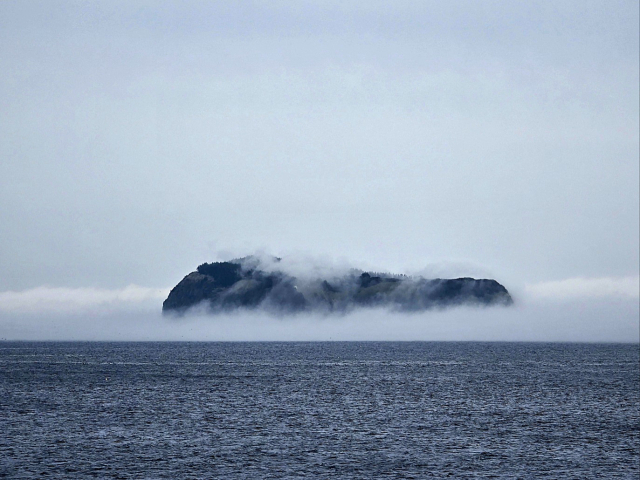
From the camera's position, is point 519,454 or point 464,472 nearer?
point 464,472

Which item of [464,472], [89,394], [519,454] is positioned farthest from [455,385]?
[464,472]

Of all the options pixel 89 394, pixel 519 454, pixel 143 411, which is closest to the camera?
pixel 519 454

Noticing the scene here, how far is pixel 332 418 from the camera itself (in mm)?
98750

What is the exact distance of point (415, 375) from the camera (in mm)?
180500

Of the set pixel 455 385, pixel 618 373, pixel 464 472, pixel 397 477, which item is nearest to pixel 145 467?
pixel 397 477

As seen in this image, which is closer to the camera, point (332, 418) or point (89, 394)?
point (332, 418)

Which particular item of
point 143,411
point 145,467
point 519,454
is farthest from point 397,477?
point 143,411

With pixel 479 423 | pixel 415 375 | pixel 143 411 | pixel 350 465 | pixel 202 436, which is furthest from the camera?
pixel 415 375

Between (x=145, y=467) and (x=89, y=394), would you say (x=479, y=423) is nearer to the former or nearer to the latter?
(x=145, y=467)

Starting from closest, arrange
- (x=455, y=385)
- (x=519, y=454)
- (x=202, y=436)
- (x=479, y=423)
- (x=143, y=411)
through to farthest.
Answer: (x=519, y=454) < (x=202, y=436) < (x=479, y=423) < (x=143, y=411) < (x=455, y=385)

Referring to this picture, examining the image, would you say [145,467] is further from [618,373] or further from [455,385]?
[618,373]

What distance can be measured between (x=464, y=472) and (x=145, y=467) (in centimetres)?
2688

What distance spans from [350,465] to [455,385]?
8552cm

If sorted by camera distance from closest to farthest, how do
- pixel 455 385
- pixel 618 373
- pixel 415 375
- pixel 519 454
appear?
pixel 519 454
pixel 455 385
pixel 415 375
pixel 618 373
